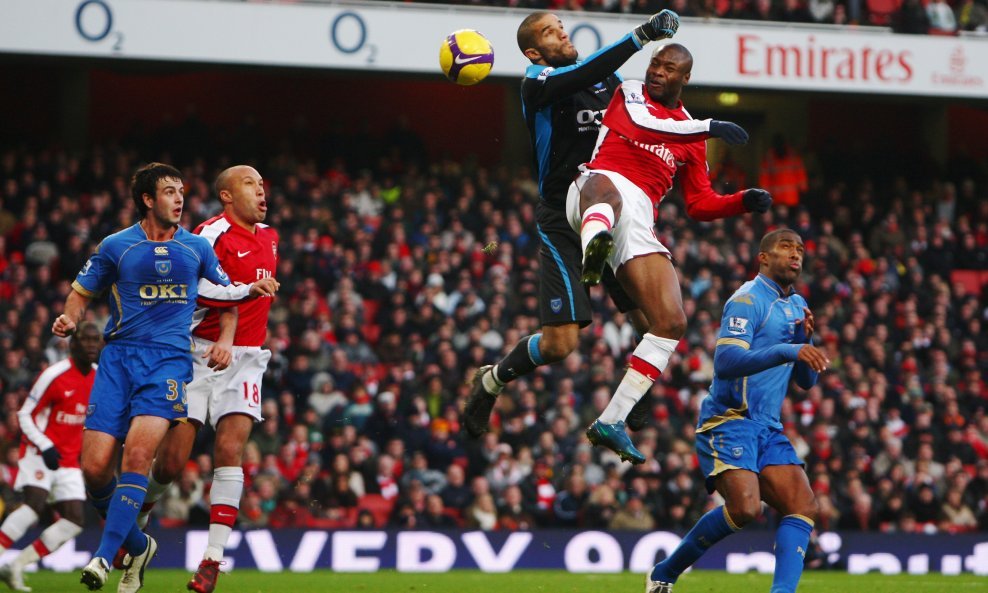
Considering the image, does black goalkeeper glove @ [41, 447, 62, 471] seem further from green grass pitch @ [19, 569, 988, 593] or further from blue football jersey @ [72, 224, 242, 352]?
blue football jersey @ [72, 224, 242, 352]

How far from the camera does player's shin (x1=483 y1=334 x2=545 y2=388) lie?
9.15 metres

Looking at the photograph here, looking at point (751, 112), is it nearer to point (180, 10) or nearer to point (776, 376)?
point (180, 10)

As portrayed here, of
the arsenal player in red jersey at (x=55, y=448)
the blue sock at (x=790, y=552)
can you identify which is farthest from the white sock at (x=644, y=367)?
the arsenal player in red jersey at (x=55, y=448)

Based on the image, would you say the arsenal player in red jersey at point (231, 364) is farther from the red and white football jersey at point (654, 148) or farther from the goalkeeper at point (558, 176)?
the red and white football jersey at point (654, 148)

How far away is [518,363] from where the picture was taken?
9250 millimetres

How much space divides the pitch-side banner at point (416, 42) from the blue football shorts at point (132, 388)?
1063cm

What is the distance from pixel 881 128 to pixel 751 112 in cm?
289

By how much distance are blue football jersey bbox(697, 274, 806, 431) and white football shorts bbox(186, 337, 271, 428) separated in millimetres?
2891

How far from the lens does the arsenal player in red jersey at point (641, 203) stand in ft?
26.0

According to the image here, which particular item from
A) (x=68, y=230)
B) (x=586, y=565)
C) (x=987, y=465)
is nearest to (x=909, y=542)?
(x=987, y=465)

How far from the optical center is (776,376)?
891 cm

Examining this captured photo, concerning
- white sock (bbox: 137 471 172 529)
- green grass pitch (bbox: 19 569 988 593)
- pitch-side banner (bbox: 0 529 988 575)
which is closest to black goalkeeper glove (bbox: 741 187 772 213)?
green grass pitch (bbox: 19 569 988 593)

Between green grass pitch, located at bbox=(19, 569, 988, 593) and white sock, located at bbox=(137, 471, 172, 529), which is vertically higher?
white sock, located at bbox=(137, 471, 172, 529)

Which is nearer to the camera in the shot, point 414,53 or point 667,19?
point 667,19
